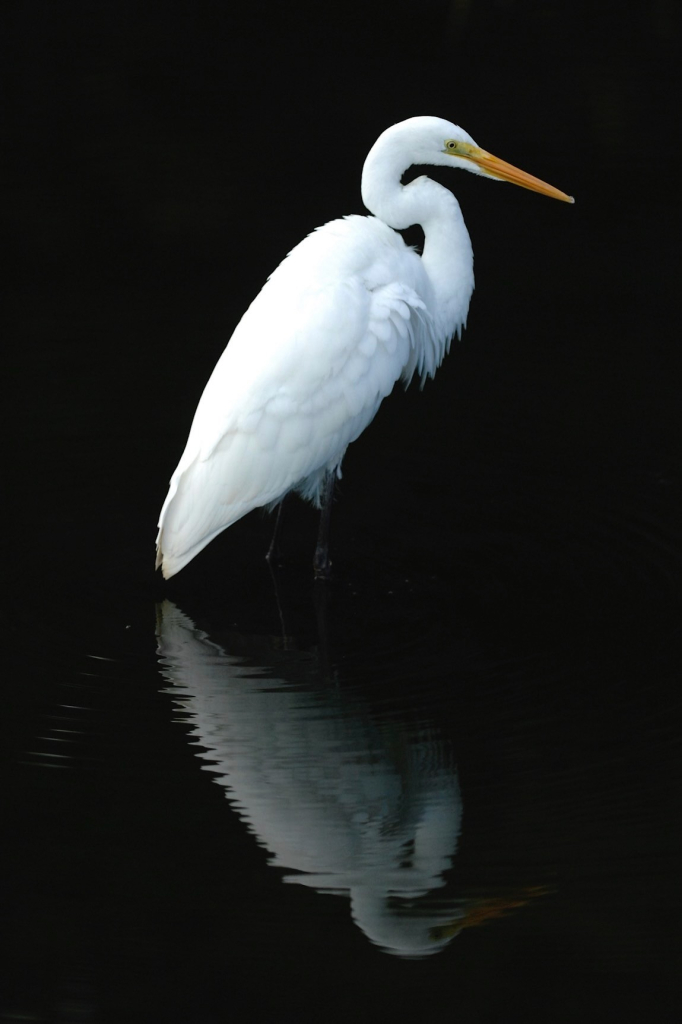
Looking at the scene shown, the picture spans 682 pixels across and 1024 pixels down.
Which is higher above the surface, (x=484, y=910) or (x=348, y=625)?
(x=348, y=625)

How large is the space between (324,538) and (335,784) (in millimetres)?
1183

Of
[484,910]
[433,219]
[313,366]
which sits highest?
[433,219]

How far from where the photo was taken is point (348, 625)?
463 centimetres

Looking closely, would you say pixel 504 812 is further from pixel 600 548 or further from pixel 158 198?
pixel 158 198

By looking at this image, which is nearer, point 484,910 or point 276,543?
point 484,910

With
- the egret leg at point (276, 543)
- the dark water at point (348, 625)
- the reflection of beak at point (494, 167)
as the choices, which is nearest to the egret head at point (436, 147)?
the reflection of beak at point (494, 167)

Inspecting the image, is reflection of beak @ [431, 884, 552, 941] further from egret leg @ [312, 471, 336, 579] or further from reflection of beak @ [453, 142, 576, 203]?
reflection of beak @ [453, 142, 576, 203]

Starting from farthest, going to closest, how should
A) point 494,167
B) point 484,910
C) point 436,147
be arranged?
1. point 494,167
2. point 436,147
3. point 484,910

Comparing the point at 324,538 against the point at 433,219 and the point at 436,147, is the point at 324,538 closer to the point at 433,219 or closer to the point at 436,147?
the point at 433,219

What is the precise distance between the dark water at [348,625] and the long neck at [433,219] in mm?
655

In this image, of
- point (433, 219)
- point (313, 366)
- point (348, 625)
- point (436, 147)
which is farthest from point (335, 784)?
point (436, 147)

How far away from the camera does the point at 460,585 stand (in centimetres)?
477

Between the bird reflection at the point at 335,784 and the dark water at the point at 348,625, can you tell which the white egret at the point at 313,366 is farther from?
the bird reflection at the point at 335,784

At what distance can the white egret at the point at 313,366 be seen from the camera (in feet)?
15.3
